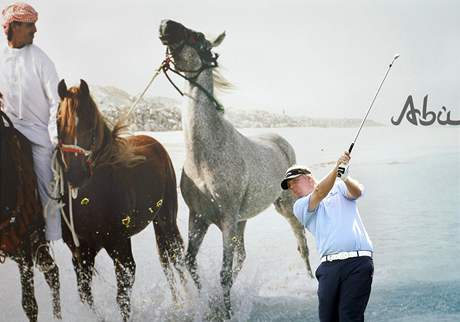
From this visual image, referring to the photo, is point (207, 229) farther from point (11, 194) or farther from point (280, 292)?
point (11, 194)

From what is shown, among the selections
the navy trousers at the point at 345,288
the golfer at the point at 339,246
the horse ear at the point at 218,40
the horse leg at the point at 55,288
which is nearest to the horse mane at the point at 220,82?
the horse ear at the point at 218,40

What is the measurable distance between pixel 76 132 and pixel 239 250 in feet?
4.20

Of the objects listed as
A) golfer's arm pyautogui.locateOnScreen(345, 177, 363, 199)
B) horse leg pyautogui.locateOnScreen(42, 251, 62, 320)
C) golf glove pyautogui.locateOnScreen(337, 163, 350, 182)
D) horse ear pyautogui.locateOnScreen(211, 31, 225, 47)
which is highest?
horse ear pyautogui.locateOnScreen(211, 31, 225, 47)

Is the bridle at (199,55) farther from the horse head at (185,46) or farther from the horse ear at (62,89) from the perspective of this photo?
the horse ear at (62,89)

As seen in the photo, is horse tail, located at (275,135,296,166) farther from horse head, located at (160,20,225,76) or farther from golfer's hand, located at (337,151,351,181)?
golfer's hand, located at (337,151,351,181)

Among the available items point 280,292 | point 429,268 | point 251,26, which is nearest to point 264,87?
point 251,26

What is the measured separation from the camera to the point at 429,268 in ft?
17.3

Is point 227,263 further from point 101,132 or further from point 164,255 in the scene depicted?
point 101,132

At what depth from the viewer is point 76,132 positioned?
4.30m

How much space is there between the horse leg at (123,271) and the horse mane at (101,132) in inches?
18.7

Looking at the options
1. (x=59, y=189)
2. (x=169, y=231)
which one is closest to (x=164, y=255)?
(x=169, y=231)

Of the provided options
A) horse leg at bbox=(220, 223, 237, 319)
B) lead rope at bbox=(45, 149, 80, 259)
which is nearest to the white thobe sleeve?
lead rope at bbox=(45, 149, 80, 259)

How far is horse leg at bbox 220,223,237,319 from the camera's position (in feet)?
15.6

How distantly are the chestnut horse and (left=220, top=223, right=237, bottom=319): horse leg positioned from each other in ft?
0.83
